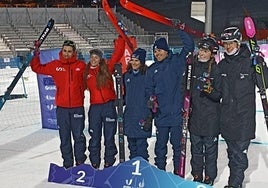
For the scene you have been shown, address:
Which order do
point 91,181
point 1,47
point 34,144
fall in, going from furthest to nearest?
point 1,47, point 34,144, point 91,181

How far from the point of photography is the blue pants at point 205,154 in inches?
159

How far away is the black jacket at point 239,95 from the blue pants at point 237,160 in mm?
71

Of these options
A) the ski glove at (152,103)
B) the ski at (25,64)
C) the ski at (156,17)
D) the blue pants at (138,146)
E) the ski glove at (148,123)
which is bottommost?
the blue pants at (138,146)

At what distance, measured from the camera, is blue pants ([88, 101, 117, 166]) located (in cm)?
458

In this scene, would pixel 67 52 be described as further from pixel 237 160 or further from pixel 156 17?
pixel 237 160

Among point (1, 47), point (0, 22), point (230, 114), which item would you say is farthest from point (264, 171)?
point (0, 22)

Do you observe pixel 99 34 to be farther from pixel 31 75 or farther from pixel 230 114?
pixel 230 114

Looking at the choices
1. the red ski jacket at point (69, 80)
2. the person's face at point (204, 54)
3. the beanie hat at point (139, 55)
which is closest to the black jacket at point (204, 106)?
the person's face at point (204, 54)

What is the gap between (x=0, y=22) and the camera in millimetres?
26156

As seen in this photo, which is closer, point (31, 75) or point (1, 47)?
point (31, 75)

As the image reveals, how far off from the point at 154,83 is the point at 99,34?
940 inches

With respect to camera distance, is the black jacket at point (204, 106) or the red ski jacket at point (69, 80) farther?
the red ski jacket at point (69, 80)

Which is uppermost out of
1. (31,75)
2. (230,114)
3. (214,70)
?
(214,70)

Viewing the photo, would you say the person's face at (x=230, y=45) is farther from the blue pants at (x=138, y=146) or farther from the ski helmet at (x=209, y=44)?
the blue pants at (x=138, y=146)
